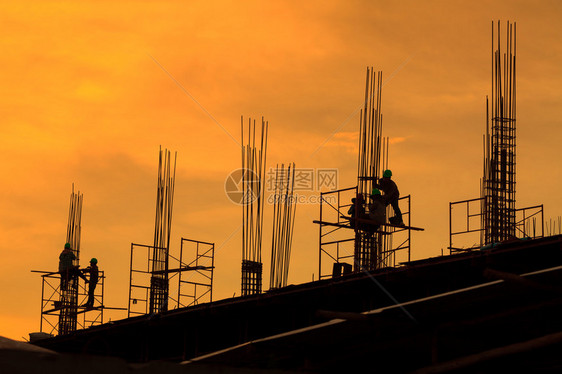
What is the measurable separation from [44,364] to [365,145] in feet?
61.6

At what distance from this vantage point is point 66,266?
3612cm

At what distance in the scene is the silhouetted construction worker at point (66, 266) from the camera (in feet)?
118

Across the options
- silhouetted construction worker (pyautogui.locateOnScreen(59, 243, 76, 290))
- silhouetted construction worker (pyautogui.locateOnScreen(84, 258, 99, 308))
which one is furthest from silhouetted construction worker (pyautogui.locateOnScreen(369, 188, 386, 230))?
silhouetted construction worker (pyautogui.locateOnScreen(59, 243, 76, 290))

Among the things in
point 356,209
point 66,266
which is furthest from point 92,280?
point 356,209

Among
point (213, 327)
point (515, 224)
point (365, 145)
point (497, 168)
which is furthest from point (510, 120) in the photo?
point (213, 327)

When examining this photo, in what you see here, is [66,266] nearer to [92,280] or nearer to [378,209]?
[92,280]

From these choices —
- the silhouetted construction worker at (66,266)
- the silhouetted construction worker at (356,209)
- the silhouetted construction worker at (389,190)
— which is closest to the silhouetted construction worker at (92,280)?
the silhouetted construction worker at (66,266)

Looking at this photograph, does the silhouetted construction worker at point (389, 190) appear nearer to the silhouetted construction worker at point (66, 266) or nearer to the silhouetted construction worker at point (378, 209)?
the silhouetted construction worker at point (378, 209)

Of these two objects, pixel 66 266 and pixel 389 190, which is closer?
pixel 389 190

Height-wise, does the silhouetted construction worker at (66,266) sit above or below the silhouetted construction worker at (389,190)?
below

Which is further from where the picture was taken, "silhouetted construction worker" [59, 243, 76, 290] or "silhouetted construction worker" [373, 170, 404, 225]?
"silhouetted construction worker" [59, 243, 76, 290]

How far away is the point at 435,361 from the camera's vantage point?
621 inches

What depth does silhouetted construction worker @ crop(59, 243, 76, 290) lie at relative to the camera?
3584 cm

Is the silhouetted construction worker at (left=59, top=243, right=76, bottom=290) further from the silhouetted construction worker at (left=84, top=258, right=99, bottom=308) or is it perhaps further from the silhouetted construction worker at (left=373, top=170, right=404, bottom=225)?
the silhouetted construction worker at (left=373, top=170, right=404, bottom=225)
